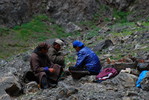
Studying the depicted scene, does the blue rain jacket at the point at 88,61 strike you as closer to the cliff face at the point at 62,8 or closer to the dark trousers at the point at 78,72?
the dark trousers at the point at 78,72

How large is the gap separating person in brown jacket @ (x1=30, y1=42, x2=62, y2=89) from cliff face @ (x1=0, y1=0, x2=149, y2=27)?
1641 cm

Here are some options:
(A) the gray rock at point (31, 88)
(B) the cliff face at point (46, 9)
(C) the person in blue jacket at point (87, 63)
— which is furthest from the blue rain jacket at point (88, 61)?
(B) the cliff face at point (46, 9)

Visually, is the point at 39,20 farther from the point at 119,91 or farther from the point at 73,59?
the point at 119,91

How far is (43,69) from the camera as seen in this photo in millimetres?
Result: 6402

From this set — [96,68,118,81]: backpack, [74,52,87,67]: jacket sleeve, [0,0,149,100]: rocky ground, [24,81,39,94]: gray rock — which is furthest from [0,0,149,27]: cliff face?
[96,68,118,81]: backpack

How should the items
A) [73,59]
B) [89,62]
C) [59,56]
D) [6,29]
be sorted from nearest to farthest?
[89,62] < [59,56] < [73,59] < [6,29]

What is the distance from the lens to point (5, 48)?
1722 centimetres

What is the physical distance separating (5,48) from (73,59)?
724cm

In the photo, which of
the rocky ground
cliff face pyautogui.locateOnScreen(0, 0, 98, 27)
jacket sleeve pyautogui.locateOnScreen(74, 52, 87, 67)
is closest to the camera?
the rocky ground

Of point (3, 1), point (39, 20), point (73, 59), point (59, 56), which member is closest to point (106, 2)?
point (39, 20)

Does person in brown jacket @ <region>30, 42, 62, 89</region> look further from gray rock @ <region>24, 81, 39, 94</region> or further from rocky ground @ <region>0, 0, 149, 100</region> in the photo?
rocky ground @ <region>0, 0, 149, 100</region>

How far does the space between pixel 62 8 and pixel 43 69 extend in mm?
19424

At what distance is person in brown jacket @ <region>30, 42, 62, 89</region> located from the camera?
627 cm

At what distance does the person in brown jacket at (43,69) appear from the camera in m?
6.27
